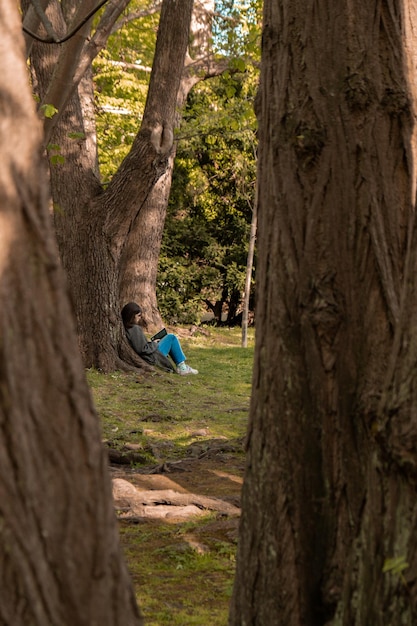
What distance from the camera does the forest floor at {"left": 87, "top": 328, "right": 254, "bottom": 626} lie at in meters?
4.54

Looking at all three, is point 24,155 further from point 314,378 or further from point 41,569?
point 314,378

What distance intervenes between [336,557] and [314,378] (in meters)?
0.69

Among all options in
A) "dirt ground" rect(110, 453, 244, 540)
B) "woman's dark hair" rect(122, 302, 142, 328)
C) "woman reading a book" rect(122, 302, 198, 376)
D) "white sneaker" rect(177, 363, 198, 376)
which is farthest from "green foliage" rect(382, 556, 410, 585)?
"woman's dark hair" rect(122, 302, 142, 328)

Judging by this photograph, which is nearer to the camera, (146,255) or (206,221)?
(146,255)

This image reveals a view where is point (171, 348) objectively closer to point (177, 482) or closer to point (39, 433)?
point (177, 482)

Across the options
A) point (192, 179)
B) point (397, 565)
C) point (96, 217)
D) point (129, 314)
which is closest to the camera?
Answer: point (397, 565)

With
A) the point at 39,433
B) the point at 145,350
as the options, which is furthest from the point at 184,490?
the point at 145,350

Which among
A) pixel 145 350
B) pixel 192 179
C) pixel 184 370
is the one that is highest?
pixel 192 179

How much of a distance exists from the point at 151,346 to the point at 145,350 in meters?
0.20

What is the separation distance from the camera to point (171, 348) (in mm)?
14672

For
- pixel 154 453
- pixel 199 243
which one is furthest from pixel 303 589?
pixel 199 243

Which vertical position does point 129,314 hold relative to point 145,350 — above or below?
above

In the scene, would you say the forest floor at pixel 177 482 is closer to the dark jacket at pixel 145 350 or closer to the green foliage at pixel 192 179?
the dark jacket at pixel 145 350

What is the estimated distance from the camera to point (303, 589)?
3.25m
